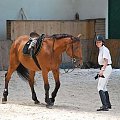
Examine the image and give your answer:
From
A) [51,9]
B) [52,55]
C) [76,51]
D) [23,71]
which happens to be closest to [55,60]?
[52,55]

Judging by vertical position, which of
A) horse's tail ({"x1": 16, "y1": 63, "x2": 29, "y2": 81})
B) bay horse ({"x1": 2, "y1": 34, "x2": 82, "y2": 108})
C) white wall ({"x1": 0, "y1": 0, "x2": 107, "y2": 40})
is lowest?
horse's tail ({"x1": 16, "y1": 63, "x2": 29, "y2": 81})

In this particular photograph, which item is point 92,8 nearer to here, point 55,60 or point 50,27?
point 50,27

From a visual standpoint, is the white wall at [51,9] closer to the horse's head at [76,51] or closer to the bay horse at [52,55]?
the bay horse at [52,55]

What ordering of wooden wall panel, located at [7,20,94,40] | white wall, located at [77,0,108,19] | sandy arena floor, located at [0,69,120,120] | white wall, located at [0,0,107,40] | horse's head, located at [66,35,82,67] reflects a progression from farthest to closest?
white wall, located at [77,0,108,19] → white wall, located at [0,0,107,40] → wooden wall panel, located at [7,20,94,40] → horse's head, located at [66,35,82,67] → sandy arena floor, located at [0,69,120,120]

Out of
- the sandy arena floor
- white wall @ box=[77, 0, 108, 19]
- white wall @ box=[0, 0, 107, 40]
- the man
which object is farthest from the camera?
white wall @ box=[77, 0, 108, 19]

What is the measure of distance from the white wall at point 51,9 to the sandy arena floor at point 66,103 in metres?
5.10

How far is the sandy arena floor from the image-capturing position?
6910 millimetres

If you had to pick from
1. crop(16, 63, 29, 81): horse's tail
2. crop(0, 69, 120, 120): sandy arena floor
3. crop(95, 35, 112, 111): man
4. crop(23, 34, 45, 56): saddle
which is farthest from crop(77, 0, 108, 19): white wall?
crop(95, 35, 112, 111): man

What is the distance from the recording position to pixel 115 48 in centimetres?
1689

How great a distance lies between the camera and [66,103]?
8.48 meters

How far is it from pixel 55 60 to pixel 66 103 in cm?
107

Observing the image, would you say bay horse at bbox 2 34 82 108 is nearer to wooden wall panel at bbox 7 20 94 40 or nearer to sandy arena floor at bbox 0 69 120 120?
sandy arena floor at bbox 0 69 120 120

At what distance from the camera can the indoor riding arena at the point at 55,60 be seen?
25.1 feet

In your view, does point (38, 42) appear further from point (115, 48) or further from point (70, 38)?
point (115, 48)
